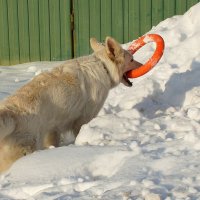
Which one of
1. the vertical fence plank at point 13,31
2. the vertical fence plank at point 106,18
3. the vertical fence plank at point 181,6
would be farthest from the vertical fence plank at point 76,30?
the vertical fence plank at point 181,6

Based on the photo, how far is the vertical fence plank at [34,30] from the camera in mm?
12281

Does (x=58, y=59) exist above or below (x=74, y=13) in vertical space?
below

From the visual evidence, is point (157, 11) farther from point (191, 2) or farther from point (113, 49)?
point (113, 49)

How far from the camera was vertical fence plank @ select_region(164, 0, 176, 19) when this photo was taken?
11422 mm

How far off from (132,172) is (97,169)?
43cm

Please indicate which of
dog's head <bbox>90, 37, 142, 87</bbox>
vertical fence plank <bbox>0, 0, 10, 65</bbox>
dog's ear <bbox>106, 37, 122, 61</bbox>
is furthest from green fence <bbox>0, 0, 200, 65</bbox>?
dog's ear <bbox>106, 37, 122, 61</bbox>

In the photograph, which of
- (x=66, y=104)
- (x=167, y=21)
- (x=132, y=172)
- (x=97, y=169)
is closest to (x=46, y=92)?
(x=66, y=104)

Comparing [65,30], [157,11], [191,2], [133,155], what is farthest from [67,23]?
[133,155]

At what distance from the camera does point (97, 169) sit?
4844 millimetres

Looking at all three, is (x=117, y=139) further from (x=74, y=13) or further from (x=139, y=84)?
(x=74, y=13)

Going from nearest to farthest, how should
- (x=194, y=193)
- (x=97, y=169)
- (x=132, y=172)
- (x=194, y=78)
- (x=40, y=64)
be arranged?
(x=194, y=193), (x=132, y=172), (x=97, y=169), (x=194, y=78), (x=40, y=64)

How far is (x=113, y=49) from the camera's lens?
6801 mm

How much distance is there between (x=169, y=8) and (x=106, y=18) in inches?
54.5

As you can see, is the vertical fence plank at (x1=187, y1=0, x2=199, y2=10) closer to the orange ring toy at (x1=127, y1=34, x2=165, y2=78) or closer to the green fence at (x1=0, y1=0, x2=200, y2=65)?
the green fence at (x1=0, y1=0, x2=200, y2=65)
